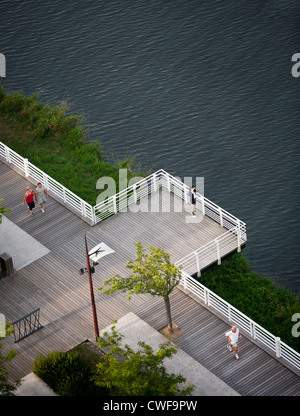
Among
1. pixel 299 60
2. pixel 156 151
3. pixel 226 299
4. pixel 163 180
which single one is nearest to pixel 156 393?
pixel 226 299

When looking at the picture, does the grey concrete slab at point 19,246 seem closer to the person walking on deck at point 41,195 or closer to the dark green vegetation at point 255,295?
the person walking on deck at point 41,195

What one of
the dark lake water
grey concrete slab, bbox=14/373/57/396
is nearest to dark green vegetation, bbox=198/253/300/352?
the dark lake water

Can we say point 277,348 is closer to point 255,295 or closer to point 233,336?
point 233,336

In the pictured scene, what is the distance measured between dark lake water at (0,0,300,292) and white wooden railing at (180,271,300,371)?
626 centimetres

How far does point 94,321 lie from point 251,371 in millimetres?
6377

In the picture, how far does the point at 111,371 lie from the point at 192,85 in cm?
2685

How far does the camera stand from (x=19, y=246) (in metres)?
41.0

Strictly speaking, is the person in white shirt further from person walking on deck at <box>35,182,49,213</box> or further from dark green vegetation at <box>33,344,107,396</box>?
person walking on deck at <box>35,182,49,213</box>

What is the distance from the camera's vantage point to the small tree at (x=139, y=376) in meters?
31.0

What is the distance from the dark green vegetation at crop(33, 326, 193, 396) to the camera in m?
31.2

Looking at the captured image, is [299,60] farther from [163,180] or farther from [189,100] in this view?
[163,180]

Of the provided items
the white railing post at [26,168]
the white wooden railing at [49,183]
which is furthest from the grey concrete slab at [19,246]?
the white railing post at [26,168]

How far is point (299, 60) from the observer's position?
2200 inches

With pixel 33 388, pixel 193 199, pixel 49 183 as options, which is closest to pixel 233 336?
pixel 33 388
